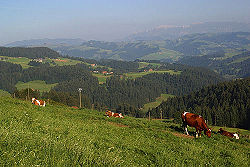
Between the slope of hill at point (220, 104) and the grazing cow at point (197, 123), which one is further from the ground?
the grazing cow at point (197, 123)

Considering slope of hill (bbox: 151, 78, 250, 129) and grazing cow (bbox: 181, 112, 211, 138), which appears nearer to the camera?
grazing cow (bbox: 181, 112, 211, 138)

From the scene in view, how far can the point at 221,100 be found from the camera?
434 feet

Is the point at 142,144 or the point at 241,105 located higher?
the point at 142,144

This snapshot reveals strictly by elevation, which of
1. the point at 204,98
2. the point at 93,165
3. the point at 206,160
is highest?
the point at 93,165

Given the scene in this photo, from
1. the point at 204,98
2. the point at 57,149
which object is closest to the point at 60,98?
the point at 204,98

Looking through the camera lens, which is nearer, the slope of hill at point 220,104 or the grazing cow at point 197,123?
the grazing cow at point 197,123

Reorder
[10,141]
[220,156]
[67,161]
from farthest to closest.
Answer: [220,156]
[10,141]
[67,161]

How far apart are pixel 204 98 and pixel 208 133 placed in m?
133

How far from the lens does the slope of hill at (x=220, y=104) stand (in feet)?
344

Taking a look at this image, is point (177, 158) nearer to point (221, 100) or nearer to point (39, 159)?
point (39, 159)

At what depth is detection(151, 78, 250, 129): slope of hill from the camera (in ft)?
344

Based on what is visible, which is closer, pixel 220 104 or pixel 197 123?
pixel 197 123

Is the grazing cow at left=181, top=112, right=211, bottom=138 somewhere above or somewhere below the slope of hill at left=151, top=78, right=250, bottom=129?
above

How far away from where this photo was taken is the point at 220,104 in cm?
13050
